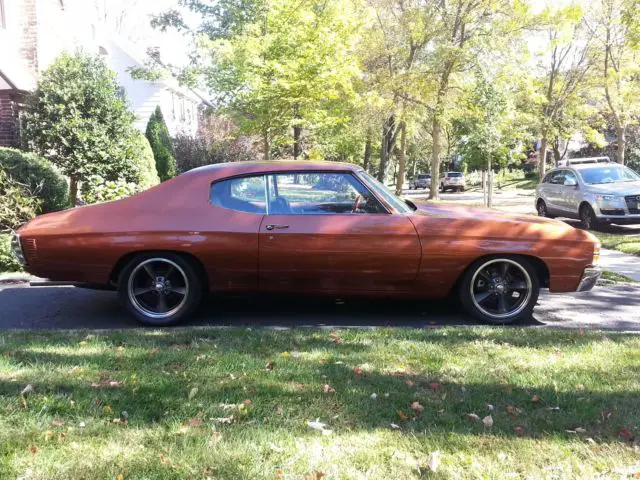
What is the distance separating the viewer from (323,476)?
2.43 metres

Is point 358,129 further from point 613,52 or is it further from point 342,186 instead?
point 342,186

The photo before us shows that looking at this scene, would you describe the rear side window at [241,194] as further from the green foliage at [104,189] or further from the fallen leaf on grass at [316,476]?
the green foliage at [104,189]

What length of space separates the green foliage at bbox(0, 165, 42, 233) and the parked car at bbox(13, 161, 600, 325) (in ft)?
12.4

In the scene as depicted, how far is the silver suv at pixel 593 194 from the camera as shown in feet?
42.1

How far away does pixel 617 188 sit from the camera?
1326 cm

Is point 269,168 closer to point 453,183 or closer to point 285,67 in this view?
point 285,67

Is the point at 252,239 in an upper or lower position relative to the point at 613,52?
lower

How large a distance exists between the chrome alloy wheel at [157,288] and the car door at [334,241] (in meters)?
0.75

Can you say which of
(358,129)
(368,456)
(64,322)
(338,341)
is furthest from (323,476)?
(358,129)

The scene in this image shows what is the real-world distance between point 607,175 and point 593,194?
49.8 inches

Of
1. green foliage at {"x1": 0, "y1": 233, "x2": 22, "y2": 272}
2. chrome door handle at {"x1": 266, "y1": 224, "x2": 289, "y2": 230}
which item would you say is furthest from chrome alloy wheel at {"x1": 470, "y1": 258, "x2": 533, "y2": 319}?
green foliage at {"x1": 0, "y1": 233, "x2": 22, "y2": 272}

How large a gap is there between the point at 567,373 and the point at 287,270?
2.39 m

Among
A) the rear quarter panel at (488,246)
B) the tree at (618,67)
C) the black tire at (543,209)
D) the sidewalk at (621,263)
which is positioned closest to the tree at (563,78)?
the tree at (618,67)

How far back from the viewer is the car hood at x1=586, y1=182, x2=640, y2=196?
42.4 ft
